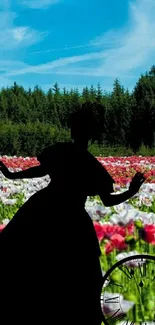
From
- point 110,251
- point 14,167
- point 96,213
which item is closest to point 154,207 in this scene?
point 96,213

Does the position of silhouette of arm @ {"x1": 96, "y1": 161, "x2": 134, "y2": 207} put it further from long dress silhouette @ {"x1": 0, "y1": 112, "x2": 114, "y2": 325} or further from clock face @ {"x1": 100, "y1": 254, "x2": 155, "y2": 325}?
clock face @ {"x1": 100, "y1": 254, "x2": 155, "y2": 325}

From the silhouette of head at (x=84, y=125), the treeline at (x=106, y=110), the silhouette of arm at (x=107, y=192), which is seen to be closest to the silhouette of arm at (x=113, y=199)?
the silhouette of arm at (x=107, y=192)

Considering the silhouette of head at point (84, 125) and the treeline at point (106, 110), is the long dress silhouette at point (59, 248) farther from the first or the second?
the treeline at point (106, 110)

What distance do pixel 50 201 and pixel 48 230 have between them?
14cm

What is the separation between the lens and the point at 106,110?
2788 centimetres

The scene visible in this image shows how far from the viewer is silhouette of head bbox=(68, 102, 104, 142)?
2.99 meters

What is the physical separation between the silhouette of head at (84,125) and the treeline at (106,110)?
741 inches

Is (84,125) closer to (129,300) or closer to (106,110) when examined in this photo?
(129,300)

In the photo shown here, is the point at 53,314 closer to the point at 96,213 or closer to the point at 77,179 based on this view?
the point at 77,179

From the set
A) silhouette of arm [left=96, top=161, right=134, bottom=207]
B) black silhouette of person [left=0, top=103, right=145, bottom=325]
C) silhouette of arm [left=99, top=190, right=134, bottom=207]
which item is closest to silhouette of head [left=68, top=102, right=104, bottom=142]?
black silhouette of person [left=0, top=103, right=145, bottom=325]

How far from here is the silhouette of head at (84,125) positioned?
2.99m

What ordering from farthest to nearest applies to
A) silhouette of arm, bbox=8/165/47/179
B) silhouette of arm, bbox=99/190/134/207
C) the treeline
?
the treeline < silhouette of arm, bbox=8/165/47/179 < silhouette of arm, bbox=99/190/134/207

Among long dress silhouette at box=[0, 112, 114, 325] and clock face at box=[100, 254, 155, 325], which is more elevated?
long dress silhouette at box=[0, 112, 114, 325]

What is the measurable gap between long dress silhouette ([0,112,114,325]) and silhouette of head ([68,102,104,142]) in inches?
2.5
